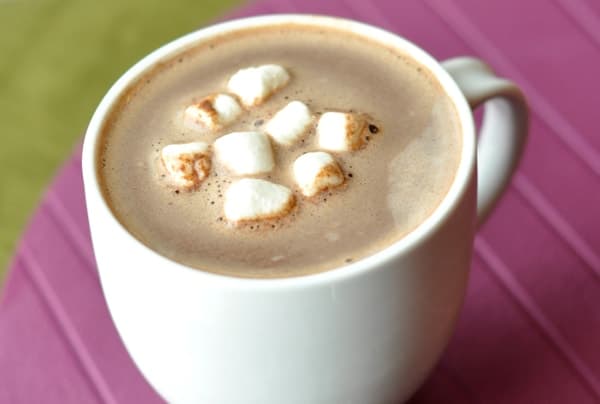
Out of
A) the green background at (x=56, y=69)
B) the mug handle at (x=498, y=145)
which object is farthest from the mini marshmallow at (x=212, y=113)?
the green background at (x=56, y=69)

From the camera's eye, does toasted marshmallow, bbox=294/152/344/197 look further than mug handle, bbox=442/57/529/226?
No

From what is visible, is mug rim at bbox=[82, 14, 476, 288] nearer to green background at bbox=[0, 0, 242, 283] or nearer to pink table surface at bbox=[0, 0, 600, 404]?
pink table surface at bbox=[0, 0, 600, 404]

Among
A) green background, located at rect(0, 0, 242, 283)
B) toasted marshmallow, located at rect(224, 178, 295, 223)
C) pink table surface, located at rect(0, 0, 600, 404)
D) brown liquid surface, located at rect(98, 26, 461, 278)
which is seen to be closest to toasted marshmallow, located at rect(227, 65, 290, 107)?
brown liquid surface, located at rect(98, 26, 461, 278)

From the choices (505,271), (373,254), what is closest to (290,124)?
(373,254)

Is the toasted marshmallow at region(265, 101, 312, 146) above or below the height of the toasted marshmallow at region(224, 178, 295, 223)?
above

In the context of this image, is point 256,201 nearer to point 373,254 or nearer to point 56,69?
point 373,254
